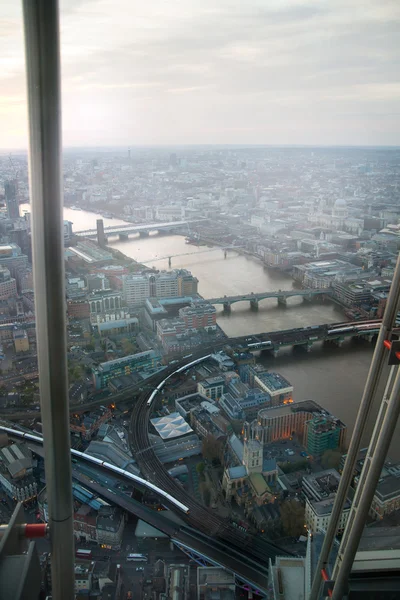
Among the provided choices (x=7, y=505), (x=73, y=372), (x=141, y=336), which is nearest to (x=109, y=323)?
(x=141, y=336)

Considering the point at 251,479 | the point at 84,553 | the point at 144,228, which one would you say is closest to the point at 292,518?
the point at 251,479

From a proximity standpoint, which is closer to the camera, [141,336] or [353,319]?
[141,336]

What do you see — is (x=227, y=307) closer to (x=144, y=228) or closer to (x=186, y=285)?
(x=186, y=285)

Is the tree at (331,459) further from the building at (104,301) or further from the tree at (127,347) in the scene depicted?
the building at (104,301)

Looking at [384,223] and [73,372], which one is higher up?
[384,223]

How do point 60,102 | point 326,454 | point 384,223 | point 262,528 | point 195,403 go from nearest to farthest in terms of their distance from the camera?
1. point 60,102
2. point 262,528
3. point 326,454
4. point 195,403
5. point 384,223

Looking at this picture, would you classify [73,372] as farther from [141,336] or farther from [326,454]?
[326,454]

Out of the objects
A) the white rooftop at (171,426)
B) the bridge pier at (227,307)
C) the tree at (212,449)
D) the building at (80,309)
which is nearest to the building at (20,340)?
the building at (80,309)
